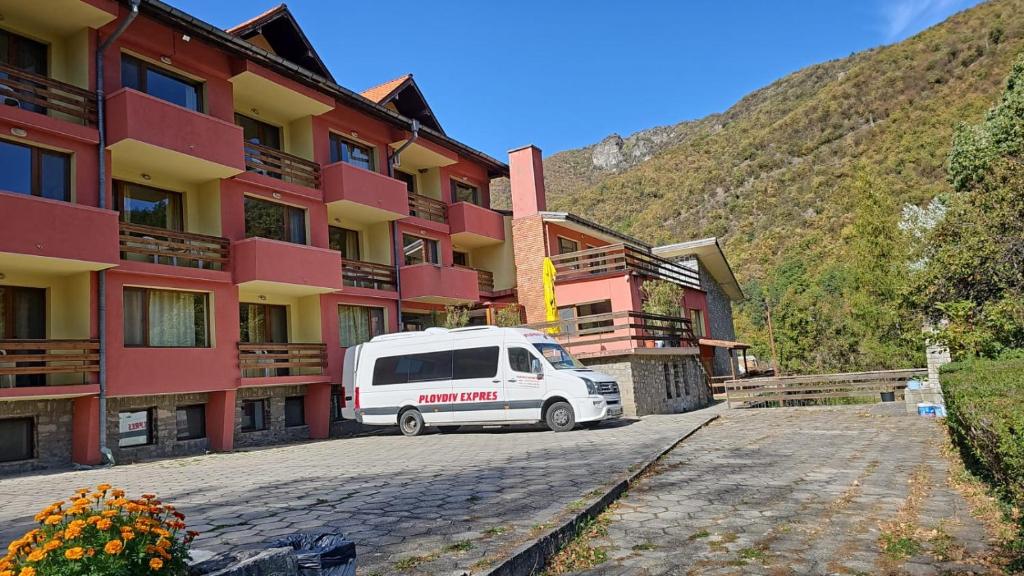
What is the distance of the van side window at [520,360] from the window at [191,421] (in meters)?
7.56

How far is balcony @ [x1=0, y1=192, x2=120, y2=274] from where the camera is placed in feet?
42.2

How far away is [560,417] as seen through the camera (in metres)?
16.5

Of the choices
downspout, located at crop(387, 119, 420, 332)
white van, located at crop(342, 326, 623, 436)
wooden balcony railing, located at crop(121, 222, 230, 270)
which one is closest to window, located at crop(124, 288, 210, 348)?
wooden balcony railing, located at crop(121, 222, 230, 270)

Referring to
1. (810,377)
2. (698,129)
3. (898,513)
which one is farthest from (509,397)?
(698,129)

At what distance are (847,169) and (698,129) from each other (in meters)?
56.8

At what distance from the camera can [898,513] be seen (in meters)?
6.82

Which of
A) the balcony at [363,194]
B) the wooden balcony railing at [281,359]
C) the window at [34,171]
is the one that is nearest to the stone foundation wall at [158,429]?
the wooden balcony railing at [281,359]

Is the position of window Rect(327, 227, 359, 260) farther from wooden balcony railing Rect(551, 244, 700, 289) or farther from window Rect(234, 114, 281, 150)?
wooden balcony railing Rect(551, 244, 700, 289)

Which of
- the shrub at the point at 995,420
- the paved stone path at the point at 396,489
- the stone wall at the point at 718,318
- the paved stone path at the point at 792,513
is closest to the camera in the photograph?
the paved stone path at the point at 792,513

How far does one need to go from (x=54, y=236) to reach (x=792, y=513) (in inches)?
538

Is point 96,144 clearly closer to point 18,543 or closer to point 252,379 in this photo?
point 252,379

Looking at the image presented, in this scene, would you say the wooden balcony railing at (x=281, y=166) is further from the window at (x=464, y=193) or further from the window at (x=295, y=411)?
the window at (x=464, y=193)

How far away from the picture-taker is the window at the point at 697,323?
3300 cm

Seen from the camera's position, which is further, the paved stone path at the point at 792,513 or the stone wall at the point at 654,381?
the stone wall at the point at 654,381
